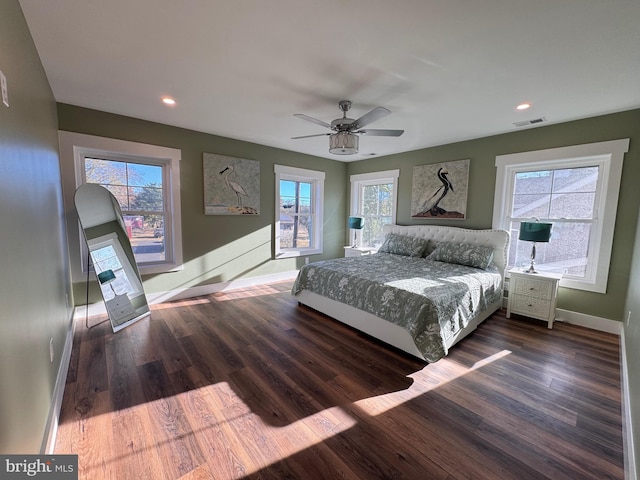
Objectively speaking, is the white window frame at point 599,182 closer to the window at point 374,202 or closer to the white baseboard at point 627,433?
the white baseboard at point 627,433

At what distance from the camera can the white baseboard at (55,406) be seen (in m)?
1.43

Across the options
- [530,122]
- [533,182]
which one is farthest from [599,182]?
[530,122]

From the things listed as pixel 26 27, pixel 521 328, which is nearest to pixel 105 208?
pixel 26 27

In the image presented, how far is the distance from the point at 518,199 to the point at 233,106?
398 centimetres

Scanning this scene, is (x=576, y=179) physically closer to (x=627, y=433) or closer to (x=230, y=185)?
(x=627, y=433)

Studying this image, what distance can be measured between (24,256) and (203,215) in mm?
2783

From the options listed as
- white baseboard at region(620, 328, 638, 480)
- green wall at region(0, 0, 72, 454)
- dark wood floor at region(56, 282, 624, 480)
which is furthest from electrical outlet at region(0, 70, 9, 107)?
white baseboard at region(620, 328, 638, 480)

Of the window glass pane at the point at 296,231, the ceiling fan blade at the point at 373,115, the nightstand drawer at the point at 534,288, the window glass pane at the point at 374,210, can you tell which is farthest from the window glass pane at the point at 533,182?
the window glass pane at the point at 296,231

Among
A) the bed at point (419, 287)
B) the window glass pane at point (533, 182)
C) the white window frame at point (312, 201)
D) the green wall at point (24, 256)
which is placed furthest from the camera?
the white window frame at point (312, 201)

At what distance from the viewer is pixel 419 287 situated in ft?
8.71

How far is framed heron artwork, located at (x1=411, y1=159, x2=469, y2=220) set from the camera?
13.9 ft

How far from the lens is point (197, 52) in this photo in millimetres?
2027

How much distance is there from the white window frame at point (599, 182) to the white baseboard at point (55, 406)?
496 centimetres

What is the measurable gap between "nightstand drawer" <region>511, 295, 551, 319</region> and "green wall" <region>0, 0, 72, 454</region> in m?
4.40
